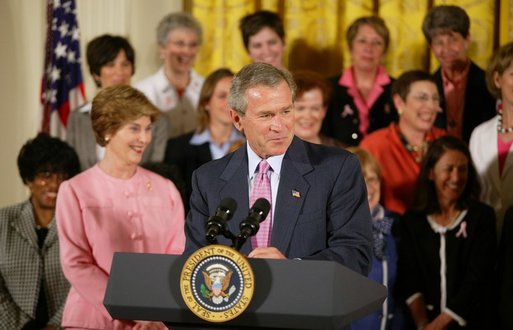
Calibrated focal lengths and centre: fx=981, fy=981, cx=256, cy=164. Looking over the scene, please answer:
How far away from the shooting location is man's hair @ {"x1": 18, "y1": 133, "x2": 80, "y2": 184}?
512 centimetres

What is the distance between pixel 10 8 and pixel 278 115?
416 centimetres

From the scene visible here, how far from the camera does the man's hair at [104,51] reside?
228 inches

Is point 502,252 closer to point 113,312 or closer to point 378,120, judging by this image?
point 378,120

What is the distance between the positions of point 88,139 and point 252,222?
3202 mm

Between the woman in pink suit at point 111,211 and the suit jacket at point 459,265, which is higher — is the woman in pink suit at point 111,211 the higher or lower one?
the higher one

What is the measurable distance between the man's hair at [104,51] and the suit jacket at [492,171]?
6.90 ft

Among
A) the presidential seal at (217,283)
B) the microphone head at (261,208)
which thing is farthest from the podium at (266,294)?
the microphone head at (261,208)

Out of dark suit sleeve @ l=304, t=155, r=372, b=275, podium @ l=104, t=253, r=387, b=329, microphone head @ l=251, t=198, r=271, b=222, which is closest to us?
podium @ l=104, t=253, r=387, b=329

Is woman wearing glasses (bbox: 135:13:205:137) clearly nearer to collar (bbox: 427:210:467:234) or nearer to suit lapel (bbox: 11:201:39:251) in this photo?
suit lapel (bbox: 11:201:39:251)

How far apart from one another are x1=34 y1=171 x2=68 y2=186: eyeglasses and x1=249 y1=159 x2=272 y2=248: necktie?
2243 mm

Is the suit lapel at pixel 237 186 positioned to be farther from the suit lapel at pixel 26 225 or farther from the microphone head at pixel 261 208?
Result: the suit lapel at pixel 26 225

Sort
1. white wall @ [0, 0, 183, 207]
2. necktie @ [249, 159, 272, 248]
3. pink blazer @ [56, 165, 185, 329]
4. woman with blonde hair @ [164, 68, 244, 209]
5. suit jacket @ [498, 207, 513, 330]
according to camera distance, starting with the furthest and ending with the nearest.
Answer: white wall @ [0, 0, 183, 207]
woman with blonde hair @ [164, 68, 244, 209]
suit jacket @ [498, 207, 513, 330]
pink blazer @ [56, 165, 185, 329]
necktie @ [249, 159, 272, 248]

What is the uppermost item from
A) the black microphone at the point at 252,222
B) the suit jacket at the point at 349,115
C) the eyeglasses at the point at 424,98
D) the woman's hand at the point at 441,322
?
the eyeglasses at the point at 424,98

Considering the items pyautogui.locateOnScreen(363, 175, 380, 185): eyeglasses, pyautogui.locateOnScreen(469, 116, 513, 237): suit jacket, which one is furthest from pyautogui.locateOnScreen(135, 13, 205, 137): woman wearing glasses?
pyautogui.locateOnScreen(469, 116, 513, 237): suit jacket
